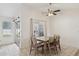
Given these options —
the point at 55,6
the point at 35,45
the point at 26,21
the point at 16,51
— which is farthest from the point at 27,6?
the point at 16,51

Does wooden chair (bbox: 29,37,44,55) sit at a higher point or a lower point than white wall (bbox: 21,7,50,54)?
lower

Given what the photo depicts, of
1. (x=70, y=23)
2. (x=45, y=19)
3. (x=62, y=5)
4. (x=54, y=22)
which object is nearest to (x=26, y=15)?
(x=45, y=19)

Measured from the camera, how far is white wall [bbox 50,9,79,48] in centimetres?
208

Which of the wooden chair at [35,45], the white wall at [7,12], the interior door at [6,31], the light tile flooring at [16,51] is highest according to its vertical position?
the white wall at [7,12]

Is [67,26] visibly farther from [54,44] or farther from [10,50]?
[10,50]

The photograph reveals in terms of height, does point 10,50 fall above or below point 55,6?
below

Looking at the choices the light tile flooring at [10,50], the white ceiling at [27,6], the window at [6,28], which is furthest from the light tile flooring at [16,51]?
the white ceiling at [27,6]

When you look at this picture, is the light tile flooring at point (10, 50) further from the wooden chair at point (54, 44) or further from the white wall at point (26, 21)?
the wooden chair at point (54, 44)

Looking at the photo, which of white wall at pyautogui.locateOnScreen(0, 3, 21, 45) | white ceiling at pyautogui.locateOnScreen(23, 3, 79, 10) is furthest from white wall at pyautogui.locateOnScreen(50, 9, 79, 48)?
white wall at pyautogui.locateOnScreen(0, 3, 21, 45)

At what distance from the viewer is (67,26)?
2121 mm

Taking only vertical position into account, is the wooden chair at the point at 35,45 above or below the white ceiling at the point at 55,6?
below

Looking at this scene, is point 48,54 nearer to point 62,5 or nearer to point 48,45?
point 48,45

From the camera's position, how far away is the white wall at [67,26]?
2.08m

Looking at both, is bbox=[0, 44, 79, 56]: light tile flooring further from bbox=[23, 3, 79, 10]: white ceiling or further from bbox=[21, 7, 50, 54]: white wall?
bbox=[23, 3, 79, 10]: white ceiling
